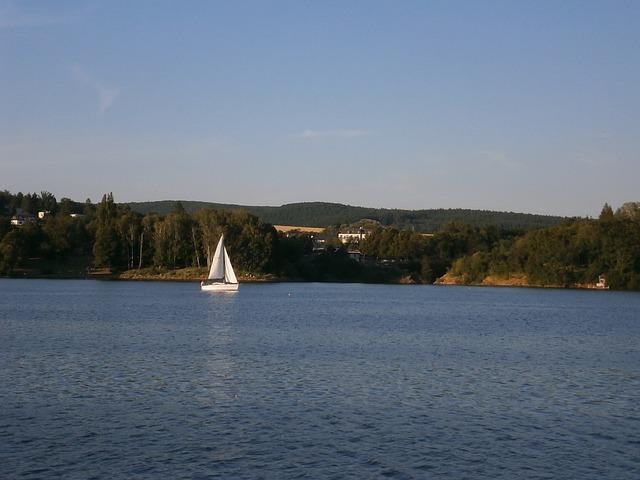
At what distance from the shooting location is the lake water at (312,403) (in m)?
18.6

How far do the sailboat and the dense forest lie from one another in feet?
56.0

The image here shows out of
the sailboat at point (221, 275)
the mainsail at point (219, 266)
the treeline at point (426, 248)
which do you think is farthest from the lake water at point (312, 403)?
the treeline at point (426, 248)

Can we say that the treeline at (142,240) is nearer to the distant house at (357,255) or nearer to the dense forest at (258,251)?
the dense forest at (258,251)

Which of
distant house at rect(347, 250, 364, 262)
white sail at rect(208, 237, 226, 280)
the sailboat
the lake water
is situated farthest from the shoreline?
the lake water

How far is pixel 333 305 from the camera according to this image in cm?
7762

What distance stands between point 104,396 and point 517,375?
15037 millimetres

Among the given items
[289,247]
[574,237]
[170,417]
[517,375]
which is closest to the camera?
[170,417]

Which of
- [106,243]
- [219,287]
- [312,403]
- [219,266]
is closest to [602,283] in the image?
[219,266]

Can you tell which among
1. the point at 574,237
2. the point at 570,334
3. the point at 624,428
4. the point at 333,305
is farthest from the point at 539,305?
the point at 624,428

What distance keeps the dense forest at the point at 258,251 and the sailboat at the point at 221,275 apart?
673 inches

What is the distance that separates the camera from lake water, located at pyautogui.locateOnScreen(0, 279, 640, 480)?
1856cm

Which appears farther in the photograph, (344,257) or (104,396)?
(344,257)

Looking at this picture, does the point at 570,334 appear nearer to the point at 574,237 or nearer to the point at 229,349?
the point at 229,349

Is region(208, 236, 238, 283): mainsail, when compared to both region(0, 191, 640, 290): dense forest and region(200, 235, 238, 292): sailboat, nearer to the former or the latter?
region(200, 235, 238, 292): sailboat
